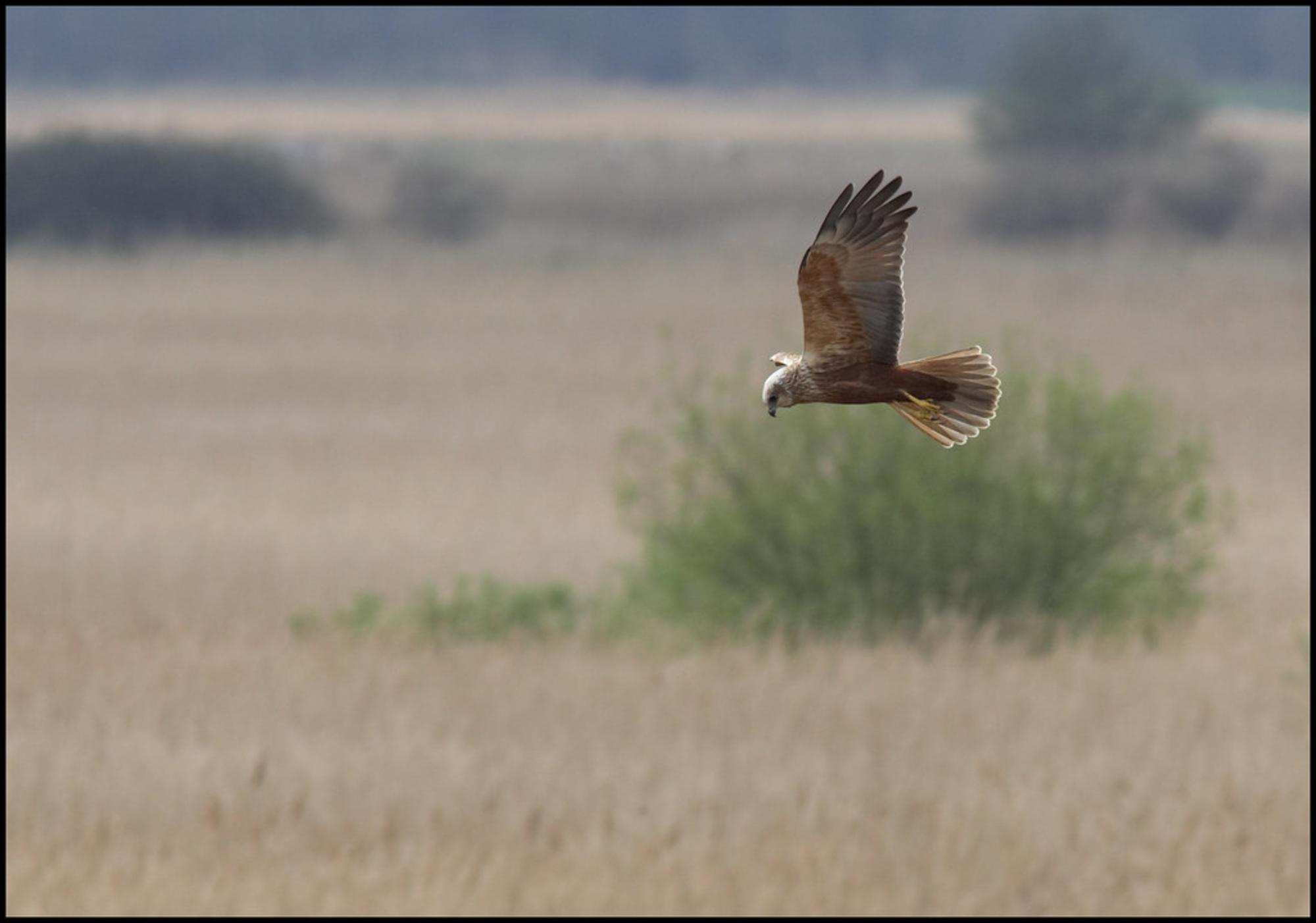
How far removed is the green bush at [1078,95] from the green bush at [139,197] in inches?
1580

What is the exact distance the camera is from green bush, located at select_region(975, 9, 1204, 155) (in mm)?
105062

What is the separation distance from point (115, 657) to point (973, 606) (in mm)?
9223

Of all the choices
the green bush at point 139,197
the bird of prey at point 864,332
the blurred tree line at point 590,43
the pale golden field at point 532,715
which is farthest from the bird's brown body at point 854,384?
the blurred tree line at point 590,43

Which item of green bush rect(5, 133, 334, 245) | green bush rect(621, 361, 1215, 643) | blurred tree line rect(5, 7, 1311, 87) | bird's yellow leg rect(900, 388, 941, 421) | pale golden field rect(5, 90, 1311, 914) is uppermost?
blurred tree line rect(5, 7, 1311, 87)

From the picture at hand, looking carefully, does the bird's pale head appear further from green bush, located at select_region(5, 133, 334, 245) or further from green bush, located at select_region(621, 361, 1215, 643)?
green bush, located at select_region(5, 133, 334, 245)

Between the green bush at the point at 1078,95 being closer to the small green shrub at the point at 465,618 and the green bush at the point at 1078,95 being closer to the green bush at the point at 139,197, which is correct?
the green bush at the point at 139,197

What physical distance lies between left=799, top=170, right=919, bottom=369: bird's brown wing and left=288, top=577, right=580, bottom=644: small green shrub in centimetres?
2368

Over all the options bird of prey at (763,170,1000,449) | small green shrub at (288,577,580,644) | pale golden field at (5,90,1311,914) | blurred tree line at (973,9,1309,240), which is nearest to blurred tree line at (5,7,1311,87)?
blurred tree line at (973,9,1309,240)

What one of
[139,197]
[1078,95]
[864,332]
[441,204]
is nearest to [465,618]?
[864,332]

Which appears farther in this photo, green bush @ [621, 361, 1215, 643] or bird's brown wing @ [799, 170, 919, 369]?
green bush @ [621, 361, 1215, 643]

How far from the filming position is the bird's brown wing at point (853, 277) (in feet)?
5.25

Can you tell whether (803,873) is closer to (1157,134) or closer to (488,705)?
(488,705)

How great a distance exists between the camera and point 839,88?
132m

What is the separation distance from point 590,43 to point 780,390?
144m
